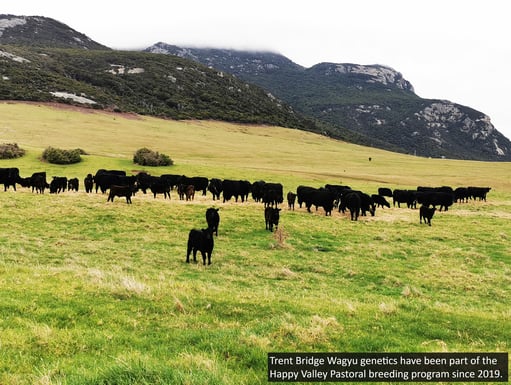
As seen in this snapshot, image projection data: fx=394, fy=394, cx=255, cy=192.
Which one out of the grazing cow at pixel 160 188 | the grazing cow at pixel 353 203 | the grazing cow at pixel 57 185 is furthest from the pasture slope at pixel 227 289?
the grazing cow at pixel 57 185

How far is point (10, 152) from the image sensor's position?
46125mm

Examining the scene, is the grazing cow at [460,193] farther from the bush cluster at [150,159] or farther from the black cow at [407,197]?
the bush cluster at [150,159]

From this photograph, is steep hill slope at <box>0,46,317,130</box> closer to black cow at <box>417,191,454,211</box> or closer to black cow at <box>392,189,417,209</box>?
black cow at <box>392,189,417,209</box>

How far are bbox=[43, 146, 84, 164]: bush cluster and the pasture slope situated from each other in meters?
17.1

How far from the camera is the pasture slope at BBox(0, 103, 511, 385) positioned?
19.2 ft

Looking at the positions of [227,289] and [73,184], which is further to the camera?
[73,184]

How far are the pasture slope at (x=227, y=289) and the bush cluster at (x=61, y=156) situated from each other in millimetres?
17111

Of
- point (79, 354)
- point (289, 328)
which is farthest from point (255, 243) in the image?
point (79, 354)

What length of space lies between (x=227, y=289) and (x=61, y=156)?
40937 millimetres

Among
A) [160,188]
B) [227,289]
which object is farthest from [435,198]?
[227,289]

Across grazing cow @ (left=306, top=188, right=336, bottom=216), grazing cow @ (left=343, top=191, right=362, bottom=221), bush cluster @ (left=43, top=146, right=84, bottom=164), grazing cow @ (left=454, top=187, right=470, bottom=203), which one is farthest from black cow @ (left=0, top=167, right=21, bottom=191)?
grazing cow @ (left=454, top=187, right=470, bottom=203)

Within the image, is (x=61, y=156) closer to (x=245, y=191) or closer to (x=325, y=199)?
(x=245, y=191)

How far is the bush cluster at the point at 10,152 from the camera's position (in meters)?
45.6

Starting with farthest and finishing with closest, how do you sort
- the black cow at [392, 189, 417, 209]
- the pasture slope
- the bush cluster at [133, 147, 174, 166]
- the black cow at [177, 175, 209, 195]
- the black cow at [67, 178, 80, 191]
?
the bush cluster at [133, 147, 174, 166], the black cow at [177, 175, 209, 195], the black cow at [392, 189, 417, 209], the black cow at [67, 178, 80, 191], the pasture slope
